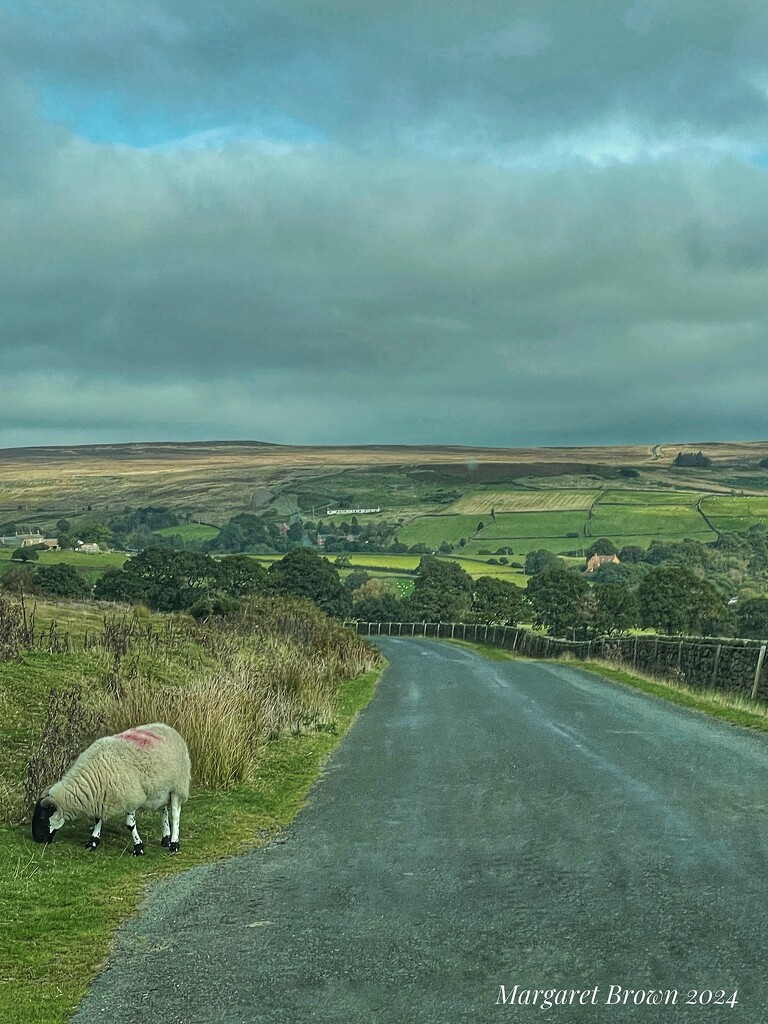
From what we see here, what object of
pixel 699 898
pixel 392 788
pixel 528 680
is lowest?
pixel 528 680

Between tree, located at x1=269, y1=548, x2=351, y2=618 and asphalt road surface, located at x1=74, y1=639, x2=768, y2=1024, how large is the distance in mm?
77459

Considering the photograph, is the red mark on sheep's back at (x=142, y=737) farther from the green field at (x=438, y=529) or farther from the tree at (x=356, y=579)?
the green field at (x=438, y=529)

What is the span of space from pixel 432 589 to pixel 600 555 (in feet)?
122

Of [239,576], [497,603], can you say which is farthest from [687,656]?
[497,603]

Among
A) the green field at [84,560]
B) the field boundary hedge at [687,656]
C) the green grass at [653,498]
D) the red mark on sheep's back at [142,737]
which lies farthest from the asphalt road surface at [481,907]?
the green grass at [653,498]

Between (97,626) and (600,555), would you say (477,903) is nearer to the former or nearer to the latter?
(97,626)

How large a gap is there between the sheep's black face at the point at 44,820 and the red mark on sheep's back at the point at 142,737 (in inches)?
34.7

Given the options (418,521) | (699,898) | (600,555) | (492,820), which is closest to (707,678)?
(492,820)

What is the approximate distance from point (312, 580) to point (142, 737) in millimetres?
83353

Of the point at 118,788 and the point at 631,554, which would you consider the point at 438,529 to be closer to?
the point at 631,554

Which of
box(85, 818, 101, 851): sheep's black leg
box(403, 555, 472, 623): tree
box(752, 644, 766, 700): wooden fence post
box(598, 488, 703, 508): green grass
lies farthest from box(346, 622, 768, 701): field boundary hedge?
box(598, 488, 703, 508): green grass

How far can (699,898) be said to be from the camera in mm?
A: 8297

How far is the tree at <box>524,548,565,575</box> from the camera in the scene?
140875 millimetres

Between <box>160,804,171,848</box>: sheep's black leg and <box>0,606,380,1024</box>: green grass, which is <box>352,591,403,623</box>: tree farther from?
<box>160,804,171,848</box>: sheep's black leg
